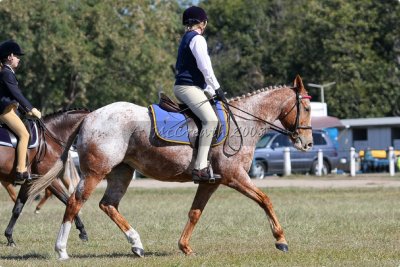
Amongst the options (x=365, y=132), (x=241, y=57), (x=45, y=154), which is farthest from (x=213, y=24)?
(x=45, y=154)

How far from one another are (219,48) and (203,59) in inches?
3042

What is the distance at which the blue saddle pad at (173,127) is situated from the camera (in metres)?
11.5

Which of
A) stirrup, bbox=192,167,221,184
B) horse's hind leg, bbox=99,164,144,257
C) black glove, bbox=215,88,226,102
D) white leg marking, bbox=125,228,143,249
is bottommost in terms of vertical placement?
white leg marking, bbox=125,228,143,249

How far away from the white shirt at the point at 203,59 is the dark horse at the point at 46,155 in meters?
A: 3.26

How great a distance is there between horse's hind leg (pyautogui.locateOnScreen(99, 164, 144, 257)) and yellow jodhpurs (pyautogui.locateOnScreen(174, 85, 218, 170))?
43.1 inches

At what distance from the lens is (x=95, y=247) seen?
12992mm

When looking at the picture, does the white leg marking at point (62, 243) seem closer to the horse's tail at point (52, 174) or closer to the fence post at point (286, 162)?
the horse's tail at point (52, 174)

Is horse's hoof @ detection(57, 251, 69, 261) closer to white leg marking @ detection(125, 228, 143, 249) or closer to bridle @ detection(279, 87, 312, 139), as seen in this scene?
white leg marking @ detection(125, 228, 143, 249)

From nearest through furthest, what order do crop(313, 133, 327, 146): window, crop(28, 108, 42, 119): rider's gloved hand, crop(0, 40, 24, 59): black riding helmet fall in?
1. crop(28, 108, 42, 119): rider's gloved hand
2. crop(0, 40, 24, 59): black riding helmet
3. crop(313, 133, 327, 146): window

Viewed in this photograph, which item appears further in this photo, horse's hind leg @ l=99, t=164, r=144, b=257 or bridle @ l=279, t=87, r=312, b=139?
bridle @ l=279, t=87, r=312, b=139

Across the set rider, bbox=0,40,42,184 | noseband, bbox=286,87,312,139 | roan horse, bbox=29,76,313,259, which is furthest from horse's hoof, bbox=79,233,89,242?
noseband, bbox=286,87,312,139

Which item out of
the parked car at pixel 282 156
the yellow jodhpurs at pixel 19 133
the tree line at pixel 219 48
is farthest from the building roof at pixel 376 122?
the yellow jodhpurs at pixel 19 133

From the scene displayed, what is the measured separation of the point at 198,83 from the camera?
11.7m

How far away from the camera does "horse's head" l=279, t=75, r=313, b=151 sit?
1234 cm
